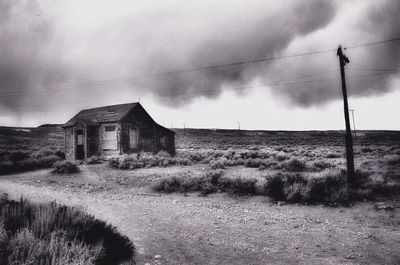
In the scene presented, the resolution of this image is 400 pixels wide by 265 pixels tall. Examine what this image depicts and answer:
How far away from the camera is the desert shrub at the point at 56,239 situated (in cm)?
310

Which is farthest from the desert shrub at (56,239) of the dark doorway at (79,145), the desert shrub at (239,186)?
the dark doorway at (79,145)

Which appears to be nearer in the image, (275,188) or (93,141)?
(275,188)

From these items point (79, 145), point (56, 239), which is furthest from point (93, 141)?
point (56, 239)

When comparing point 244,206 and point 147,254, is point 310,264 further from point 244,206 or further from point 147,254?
point 244,206

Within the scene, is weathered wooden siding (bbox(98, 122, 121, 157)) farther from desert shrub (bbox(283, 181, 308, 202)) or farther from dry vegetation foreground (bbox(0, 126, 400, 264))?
desert shrub (bbox(283, 181, 308, 202))

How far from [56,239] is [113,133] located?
2010 cm

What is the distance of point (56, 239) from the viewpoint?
3.35 meters

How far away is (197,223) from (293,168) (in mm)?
9634

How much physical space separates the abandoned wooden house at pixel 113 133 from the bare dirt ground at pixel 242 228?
12.2 m

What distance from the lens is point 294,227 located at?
6.33 m

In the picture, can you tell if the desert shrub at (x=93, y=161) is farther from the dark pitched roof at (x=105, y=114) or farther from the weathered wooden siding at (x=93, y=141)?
the dark pitched roof at (x=105, y=114)

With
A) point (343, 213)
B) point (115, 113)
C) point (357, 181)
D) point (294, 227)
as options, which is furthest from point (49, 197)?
point (115, 113)

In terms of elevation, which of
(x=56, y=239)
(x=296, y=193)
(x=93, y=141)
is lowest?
(x=296, y=193)

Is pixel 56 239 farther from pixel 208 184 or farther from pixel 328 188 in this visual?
pixel 328 188
